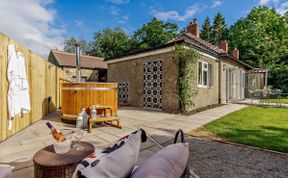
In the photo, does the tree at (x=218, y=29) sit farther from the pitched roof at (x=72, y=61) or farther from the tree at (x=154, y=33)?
the pitched roof at (x=72, y=61)

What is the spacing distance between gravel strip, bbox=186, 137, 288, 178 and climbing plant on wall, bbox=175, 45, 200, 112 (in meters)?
4.42

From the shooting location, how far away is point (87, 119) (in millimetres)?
5410

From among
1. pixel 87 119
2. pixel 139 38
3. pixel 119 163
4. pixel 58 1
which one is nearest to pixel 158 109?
pixel 87 119

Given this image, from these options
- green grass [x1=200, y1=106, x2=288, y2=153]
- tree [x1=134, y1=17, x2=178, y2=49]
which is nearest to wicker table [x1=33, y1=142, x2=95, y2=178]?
green grass [x1=200, y1=106, x2=288, y2=153]

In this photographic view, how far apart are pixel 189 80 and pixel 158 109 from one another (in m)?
2.32

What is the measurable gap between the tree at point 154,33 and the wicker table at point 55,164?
25944 mm

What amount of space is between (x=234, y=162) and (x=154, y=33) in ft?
89.6

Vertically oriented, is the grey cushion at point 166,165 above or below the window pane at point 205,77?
below

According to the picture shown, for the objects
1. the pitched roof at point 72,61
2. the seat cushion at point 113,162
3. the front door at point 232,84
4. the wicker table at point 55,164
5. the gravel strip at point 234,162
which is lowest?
the gravel strip at point 234,162

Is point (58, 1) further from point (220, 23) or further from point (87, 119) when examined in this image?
point (220, 23)

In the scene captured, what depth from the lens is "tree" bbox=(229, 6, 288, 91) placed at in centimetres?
1959

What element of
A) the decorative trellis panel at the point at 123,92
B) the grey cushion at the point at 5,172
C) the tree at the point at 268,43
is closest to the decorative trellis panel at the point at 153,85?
the decorative trellis panel at the point at 123,92

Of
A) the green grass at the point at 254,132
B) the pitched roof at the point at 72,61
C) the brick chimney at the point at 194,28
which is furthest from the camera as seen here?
the pitched roof at the point at 72,61

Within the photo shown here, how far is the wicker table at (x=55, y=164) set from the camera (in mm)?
1778
